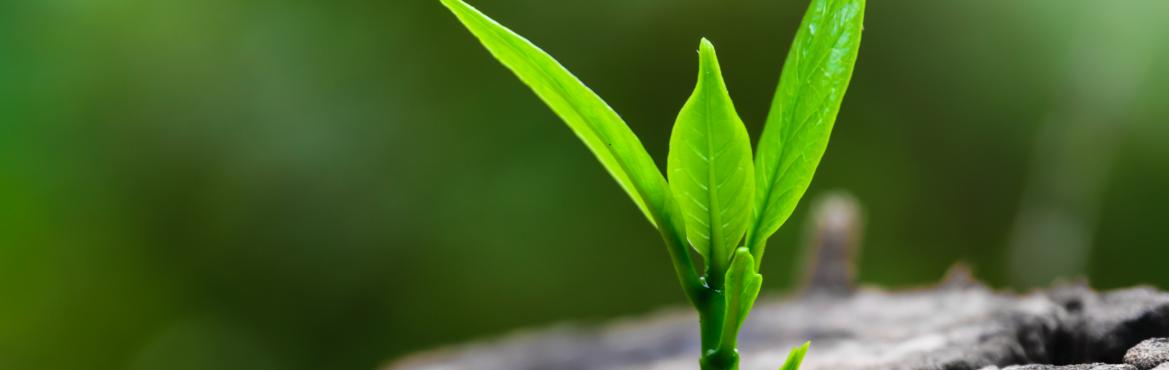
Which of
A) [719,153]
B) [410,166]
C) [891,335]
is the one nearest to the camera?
[719,153]

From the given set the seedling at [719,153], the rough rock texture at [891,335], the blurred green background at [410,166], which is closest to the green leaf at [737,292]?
the seedling at [719,153]

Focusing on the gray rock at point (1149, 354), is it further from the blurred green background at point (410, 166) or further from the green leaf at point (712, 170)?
the blurred green background at point (410, 166)

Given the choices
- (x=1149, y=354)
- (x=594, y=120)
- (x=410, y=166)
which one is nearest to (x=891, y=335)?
(x=1149, y=354)

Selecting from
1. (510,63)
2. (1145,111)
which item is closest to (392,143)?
(1145,111)

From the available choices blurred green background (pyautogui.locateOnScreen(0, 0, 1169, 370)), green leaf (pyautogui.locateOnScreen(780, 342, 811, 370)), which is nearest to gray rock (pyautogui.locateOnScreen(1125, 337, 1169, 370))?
green leaf (pyautogui.locateOnScreen(780, 342, 811, 370))

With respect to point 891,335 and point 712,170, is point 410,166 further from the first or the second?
point 712,170

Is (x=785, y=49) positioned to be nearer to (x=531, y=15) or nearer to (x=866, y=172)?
(x=866, y=172)
